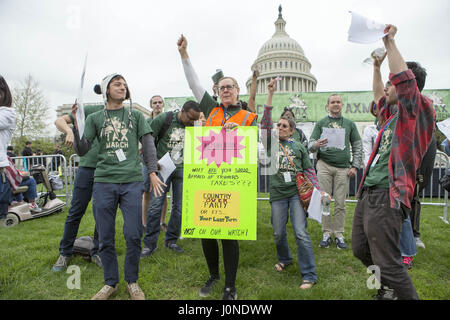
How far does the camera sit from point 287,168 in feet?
10.7

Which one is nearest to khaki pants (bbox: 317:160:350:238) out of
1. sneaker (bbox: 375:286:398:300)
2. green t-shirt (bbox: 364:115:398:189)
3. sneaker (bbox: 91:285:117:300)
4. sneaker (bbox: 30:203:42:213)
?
sneaker (bbox: 375:286:398:300)

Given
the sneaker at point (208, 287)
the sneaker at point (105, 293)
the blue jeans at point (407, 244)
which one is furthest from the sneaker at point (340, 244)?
the sneaker at point (105, 293)

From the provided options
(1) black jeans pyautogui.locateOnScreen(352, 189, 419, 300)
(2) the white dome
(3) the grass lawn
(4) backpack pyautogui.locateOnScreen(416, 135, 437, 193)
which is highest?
(2) the white dome

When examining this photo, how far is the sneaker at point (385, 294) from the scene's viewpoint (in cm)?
246

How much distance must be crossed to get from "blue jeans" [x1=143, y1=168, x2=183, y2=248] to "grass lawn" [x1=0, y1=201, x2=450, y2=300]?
8.6 inches

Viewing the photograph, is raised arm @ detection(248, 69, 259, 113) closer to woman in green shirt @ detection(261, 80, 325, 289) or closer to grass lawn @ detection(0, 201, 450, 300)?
woman in green shirt @ detection(261, 80, 325, 289)

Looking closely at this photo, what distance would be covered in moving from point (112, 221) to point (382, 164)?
97.5 inches

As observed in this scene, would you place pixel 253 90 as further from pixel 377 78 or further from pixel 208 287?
pixel 208 287

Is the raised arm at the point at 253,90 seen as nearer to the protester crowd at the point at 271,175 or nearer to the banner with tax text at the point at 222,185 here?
the protester crowd at the point at 271,175

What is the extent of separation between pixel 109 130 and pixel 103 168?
387 millimetres

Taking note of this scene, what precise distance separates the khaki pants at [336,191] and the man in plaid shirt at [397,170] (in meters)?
2.21

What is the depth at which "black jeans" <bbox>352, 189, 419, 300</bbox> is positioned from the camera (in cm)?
190
